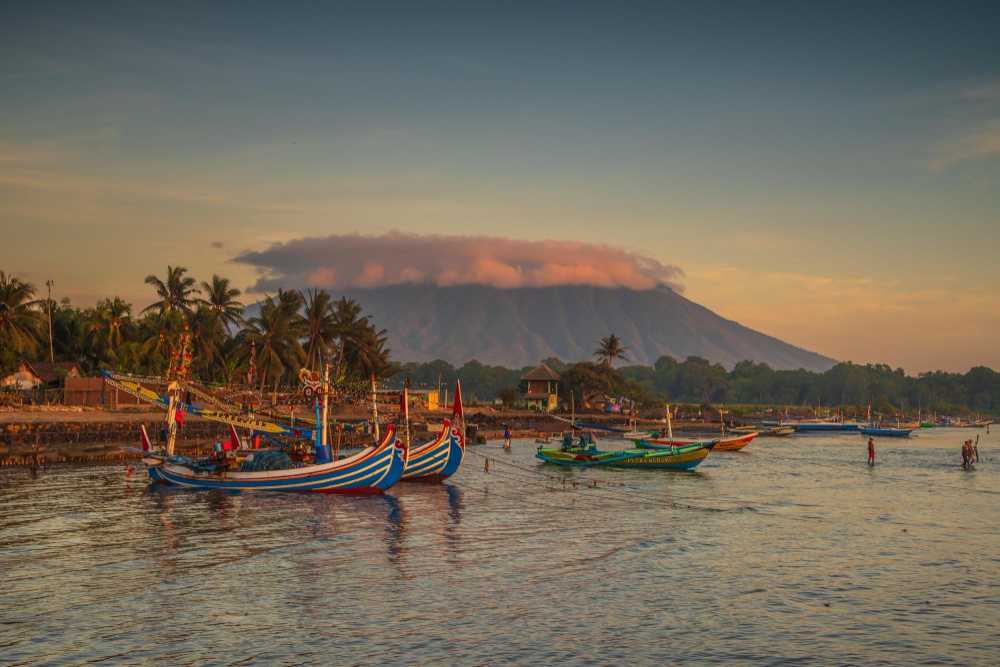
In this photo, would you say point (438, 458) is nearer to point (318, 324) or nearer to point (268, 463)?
point (268, 463)

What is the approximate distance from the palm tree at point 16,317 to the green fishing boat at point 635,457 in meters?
52.3

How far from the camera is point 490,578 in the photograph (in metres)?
26.2

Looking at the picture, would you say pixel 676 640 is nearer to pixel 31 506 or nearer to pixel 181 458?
pixel 31 506

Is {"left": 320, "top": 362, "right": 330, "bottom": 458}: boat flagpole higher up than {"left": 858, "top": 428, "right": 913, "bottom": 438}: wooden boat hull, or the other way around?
{"left": 320, "top": 362, "right": 330, "bottom": 458}: boat flagpole

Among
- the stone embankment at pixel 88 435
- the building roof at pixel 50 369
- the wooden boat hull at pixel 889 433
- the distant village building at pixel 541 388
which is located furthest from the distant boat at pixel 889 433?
the building roof at pixel 50 369

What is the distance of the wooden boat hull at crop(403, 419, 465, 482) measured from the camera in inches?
2036

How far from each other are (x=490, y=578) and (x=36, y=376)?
7789 centimetres

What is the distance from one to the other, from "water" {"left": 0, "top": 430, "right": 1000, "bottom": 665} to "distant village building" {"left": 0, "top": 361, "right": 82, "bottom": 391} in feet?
151

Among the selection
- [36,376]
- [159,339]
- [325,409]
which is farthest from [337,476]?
[36,376]

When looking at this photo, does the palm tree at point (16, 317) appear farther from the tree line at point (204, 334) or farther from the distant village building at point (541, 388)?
the distant village building at point (541, 388)

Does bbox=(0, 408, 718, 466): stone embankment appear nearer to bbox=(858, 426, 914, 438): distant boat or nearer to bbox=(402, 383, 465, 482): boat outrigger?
bbox=(402, 383, 465, 482): boat outrigger

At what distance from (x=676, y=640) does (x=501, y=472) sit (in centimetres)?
4163

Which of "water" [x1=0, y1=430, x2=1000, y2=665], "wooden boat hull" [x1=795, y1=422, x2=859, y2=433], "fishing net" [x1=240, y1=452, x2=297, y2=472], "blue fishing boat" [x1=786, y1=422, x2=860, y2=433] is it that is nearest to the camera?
"water" [x1=0, y1=430, x2=1000, y2=665]

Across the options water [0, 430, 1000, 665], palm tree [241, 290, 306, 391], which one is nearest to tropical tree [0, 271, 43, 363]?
palm tree [241, 290, 306, 391]
